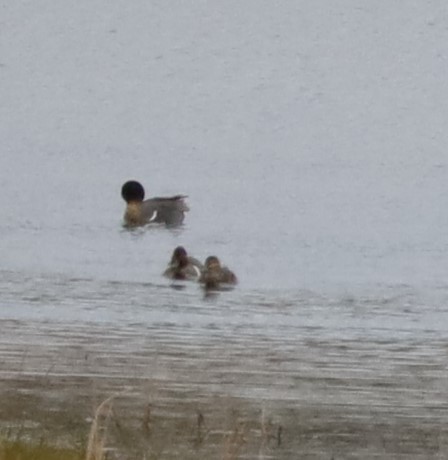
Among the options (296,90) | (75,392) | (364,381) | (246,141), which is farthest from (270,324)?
(296,90)

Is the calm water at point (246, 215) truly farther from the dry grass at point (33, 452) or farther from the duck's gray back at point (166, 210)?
the dry grass at point (33, 452)

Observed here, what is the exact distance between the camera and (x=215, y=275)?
13.8m

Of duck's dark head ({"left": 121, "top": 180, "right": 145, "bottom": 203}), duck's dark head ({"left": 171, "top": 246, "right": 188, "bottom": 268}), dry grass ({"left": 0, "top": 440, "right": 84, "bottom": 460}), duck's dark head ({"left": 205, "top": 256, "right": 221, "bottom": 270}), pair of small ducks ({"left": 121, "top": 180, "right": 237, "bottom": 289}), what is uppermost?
duck's dark head ({"left": 121, "top": 180, "right": 145, "bottom": 203})

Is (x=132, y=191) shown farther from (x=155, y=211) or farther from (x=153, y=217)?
(x=155, y=211)

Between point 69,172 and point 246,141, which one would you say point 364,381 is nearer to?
point 69,172

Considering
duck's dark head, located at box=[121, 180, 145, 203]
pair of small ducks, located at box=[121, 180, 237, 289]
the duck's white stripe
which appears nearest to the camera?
pair of small ducks, located at box=[121, 180, 237, 289]

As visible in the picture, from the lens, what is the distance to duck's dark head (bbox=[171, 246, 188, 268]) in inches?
582

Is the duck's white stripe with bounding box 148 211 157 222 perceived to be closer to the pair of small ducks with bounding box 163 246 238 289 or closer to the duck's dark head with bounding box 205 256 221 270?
the pair of small ducks with bounding box 163 246 238 289

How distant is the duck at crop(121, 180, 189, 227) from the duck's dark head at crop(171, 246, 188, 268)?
7.52ft

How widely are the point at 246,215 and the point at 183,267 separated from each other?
296 cm

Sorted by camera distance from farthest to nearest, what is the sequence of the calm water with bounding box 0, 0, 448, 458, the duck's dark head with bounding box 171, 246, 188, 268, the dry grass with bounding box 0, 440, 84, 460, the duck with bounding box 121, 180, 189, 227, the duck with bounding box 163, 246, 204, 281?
the duck with bounding box 121, 180, 189, 227 → the duck's dark head with bounding box 171, 246, 188, 268 → the duck with bounding box 163, 246, 204, 281 → the calm water with bounding box 0, 0, 448, 458 → the dry grass with bounding box 0, 440, 84, 460

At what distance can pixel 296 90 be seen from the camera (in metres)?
28.3

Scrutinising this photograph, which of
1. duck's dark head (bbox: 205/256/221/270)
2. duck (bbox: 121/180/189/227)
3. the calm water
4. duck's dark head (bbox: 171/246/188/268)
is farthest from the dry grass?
duck (bbox: 121/180/189/227)

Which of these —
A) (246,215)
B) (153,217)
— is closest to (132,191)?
(153,217)
